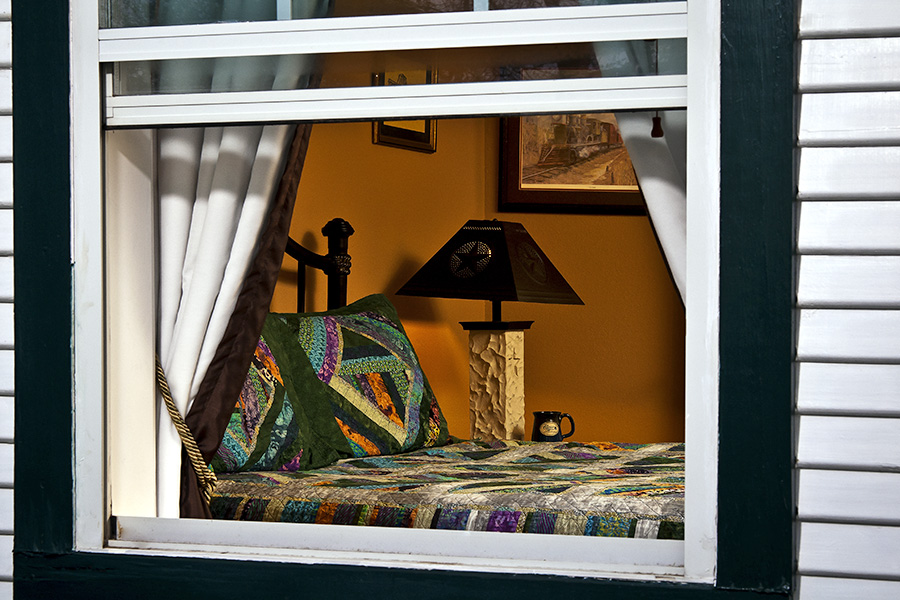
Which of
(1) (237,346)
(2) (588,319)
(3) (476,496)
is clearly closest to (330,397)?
(3) (476,496)

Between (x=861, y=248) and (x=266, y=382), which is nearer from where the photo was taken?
(x=861, y=248)

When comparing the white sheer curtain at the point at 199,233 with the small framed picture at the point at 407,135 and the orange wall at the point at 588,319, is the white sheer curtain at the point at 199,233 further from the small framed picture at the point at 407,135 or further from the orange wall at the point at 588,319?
the orange wall at the point at 588,319

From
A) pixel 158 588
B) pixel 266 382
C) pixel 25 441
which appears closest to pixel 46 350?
pixel 25 441

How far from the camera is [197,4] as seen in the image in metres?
1.76

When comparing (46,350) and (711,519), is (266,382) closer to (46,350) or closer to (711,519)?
(46,350)

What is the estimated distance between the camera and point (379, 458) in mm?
3043

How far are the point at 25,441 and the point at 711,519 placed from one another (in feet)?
3.86

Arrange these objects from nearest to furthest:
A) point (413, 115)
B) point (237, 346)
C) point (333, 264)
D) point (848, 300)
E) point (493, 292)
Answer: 1. point (848, 300)
2. point (413, 115)
3. point (237, 346)
4. point (333, 264)
5. point (493, 292)

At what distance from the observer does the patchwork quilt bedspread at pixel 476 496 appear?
2162 mm

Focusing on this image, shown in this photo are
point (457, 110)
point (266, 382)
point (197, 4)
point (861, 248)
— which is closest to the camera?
point (861, 248)

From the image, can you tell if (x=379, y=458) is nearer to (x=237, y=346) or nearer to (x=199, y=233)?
(x=237, y=346)

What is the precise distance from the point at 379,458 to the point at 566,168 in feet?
7.32

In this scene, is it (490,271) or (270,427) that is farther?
(490,271)

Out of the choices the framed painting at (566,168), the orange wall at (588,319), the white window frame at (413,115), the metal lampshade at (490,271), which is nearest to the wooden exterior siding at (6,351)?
the white window frame at (413,115)
